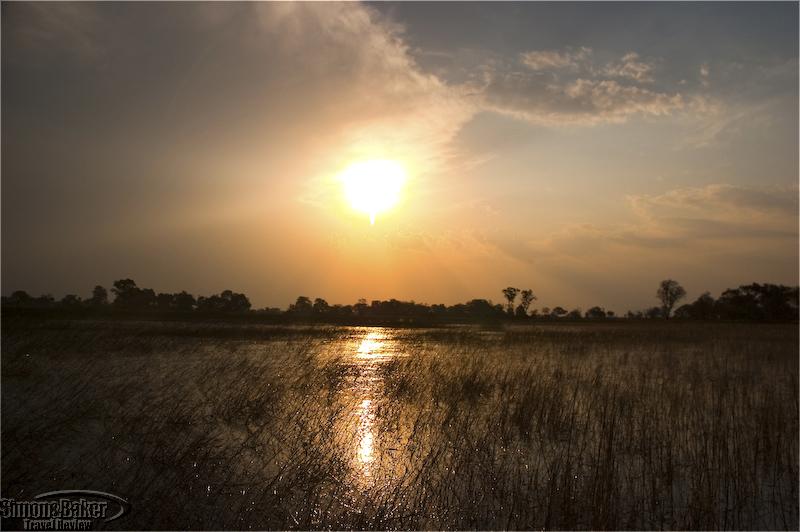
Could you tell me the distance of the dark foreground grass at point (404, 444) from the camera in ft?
23.7

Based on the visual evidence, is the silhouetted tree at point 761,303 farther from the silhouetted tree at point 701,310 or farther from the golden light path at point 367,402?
the golden light path at point 367,402

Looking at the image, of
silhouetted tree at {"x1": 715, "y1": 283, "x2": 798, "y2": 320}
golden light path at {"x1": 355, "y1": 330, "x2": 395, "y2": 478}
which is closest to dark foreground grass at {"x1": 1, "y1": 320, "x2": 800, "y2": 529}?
golden light path at {"x1": 355, "y1": 330, "x2": 395, "y2": 478}

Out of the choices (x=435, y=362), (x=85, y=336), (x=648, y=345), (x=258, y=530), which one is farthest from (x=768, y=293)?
(x=258, y=530)

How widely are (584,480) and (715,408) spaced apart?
6.10 metres

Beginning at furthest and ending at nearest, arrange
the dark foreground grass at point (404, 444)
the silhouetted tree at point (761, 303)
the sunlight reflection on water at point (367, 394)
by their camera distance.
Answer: the silhouetted tree at point (761, 303)
the sunlight reflection on water at point (367, 394)
the dark foreground grass at point (404, 444)

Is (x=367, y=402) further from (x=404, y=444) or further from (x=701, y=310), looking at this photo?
(x=701, y=310)

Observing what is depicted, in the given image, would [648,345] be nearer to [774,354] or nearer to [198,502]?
[774,354]

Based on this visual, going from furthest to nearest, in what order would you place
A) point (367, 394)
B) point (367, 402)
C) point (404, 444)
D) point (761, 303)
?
point (761, 303), point (367, 394), point (367, 402), point (404, 444)

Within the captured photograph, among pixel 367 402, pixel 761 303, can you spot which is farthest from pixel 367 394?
pixel 761 303

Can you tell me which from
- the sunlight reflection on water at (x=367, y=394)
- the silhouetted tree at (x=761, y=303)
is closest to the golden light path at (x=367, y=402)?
the sunlight reflection on water at (x=367, y=394)

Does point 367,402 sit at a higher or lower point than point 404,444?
higher

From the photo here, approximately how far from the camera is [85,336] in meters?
24.7

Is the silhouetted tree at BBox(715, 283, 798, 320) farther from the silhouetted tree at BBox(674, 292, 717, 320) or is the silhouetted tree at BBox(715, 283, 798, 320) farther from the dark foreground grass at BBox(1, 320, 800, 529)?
the dark foreground grass at BBox(1, 320, 800, 529)

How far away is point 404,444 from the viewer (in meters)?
9.72
